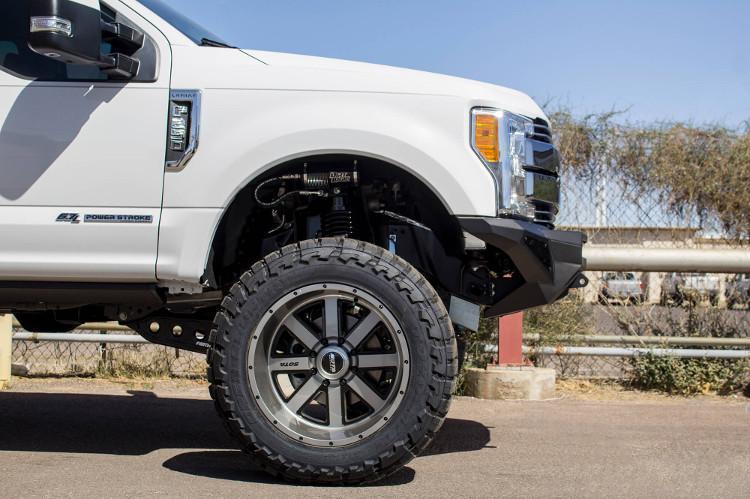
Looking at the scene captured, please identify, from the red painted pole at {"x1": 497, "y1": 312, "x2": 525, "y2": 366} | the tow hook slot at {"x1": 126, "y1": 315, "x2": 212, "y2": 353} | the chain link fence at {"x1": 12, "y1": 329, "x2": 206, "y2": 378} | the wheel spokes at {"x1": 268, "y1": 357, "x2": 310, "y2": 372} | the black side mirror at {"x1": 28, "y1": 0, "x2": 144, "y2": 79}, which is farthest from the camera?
the chain link fence at {"x1": 12, "y1": 329, "x2": 206, "y2": 378}

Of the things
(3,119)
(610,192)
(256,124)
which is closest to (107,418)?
(3,119)

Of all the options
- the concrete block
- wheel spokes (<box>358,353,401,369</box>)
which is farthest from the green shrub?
wheel spokes (<box>358,353,401,369</box>)

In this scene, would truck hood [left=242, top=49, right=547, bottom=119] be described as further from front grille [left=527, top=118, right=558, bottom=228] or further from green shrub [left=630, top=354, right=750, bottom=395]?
green shrub [left=630, top=354, right=750, bottom=395]

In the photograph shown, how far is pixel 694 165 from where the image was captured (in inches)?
291

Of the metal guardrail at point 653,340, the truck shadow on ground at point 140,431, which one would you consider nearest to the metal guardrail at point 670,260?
the metal guardrail at point 653,340

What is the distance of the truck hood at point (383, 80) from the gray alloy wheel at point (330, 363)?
3.07 feet

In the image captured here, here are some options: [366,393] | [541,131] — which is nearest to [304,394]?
[366,393]

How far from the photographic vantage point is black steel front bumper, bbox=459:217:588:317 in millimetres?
3863

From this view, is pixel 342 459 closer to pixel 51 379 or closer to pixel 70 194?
pixel 70 194

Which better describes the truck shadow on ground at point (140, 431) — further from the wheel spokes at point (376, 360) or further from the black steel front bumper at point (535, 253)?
the black steel front bumper at point (535, 253)

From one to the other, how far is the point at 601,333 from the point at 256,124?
4.12 metres

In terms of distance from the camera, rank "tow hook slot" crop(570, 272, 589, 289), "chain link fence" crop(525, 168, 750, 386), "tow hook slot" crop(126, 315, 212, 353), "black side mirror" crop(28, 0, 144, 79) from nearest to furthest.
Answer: "black side mirror" crop(28, 0, 144, 79)
"tow hook slot" crop(570, 272, 589, 289)
"tow hook slot" crop(126, 315, 212, 353)
"chain link fence" crop(525, 168, 750, 386)

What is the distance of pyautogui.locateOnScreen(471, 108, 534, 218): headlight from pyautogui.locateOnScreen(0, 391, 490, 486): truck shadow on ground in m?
1.35

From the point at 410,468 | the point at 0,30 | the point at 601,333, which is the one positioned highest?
the point at 0,30
